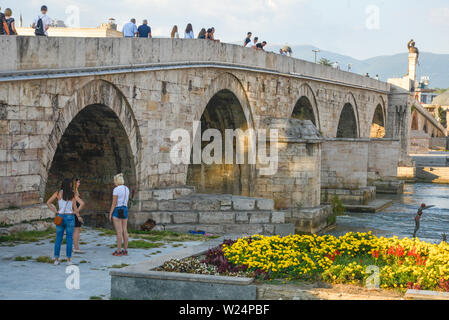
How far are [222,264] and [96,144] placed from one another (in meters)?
6.13

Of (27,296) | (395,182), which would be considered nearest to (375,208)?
(395,182)

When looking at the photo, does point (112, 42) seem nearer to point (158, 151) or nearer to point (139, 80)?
point (139, 80)

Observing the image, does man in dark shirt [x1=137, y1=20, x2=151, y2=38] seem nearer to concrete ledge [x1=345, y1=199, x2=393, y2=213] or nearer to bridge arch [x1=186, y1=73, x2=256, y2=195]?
bridge arch [x1=186, y1=73, x2=256, y2=195]

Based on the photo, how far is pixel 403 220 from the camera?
21.0m

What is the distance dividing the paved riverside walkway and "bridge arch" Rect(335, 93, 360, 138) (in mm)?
19391

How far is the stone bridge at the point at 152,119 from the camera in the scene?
30.6 feet

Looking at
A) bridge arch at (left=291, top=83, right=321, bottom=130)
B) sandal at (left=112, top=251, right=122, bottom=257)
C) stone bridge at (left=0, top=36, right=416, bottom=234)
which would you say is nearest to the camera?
sandal at (left=112, top=251, right=122, bottom=257)

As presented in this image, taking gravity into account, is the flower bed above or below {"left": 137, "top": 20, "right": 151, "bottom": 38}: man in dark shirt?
below

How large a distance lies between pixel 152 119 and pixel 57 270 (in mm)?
5623

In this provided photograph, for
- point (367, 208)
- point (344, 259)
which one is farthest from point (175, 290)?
point (367, 208)

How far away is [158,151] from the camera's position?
42.3 feet

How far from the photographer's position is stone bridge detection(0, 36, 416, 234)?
30.6 feet

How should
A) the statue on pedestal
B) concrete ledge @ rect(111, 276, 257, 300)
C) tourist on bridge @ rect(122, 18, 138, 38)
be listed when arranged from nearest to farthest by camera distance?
concrete ledge @ rect(111, 276, 257, 300) < tourist on bridge @ rect(122, 18, 138, 38) < the statue on pedestal

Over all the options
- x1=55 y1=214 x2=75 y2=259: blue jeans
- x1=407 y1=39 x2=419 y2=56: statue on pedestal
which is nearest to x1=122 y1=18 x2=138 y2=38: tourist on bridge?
Result: x1=55 y1=214 x2=75 y2=259: blue jeans
